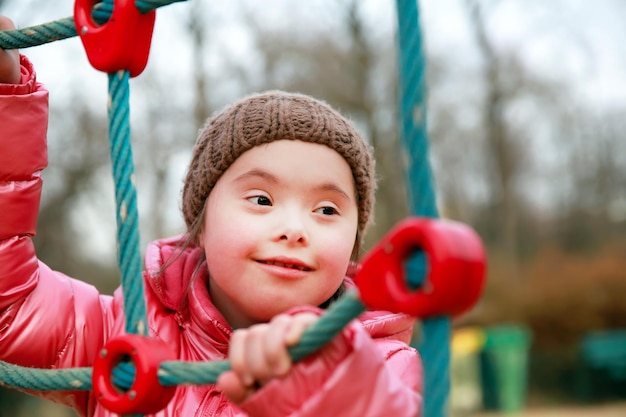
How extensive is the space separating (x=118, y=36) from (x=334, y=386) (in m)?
0.52

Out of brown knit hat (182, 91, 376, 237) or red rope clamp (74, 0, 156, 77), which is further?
brown knit hat (182, 91, 376, 237)

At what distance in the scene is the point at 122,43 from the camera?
939 millimetres

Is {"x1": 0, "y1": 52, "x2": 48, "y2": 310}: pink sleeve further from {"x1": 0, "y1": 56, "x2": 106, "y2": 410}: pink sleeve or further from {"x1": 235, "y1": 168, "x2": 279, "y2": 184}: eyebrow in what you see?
{"x1": 235, "y1": 168, "x2": 279, "y2": 184}: eyebrow

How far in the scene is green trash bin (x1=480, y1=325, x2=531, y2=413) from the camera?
24.8 ft

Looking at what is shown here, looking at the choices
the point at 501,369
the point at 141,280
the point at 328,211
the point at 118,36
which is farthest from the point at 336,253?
the point at 501,369

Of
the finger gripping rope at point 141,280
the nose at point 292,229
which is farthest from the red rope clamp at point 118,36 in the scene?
the nose at point 292,229

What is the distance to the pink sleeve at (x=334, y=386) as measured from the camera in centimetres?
74

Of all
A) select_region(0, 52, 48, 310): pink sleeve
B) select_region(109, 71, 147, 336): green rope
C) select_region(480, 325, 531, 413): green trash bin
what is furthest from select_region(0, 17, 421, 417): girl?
select_region(480, 325, 531, 413): green trash bin

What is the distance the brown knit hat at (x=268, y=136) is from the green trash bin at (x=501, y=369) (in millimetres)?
6612

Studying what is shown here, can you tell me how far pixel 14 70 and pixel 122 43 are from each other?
0.86 feet

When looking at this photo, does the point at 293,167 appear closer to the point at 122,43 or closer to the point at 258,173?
the point at 258,173

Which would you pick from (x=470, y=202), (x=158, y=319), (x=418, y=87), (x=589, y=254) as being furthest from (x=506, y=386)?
(x=418, y=87)

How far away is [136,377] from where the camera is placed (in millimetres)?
825

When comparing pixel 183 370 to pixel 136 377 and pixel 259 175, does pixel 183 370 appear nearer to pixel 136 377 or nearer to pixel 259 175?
pixel 136 377
